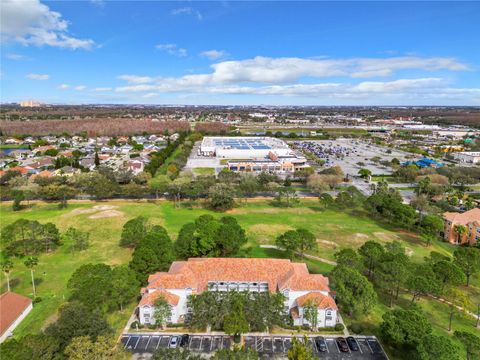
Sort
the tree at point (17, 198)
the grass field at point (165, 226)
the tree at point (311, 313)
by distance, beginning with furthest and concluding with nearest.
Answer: the tree at point (17, 198), the grass field at point (165, 226), the tree at point (311, 313)

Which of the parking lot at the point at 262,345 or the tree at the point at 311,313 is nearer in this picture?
the parking lot at the point at 262,345

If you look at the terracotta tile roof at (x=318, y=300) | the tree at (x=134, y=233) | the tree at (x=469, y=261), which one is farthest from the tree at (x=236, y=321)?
the tree at (x=469, y=261)

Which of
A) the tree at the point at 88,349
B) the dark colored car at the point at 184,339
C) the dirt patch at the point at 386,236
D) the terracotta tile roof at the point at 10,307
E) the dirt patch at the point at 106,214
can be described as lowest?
the dark colored car at the point at 184,339

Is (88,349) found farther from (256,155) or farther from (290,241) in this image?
(256,155)

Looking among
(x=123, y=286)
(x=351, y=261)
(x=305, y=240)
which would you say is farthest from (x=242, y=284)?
(x=305, y=240)

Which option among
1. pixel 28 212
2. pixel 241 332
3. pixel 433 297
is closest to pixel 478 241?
pixel 433 297

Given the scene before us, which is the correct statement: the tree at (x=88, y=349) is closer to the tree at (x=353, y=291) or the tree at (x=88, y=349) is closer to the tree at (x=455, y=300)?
the tree at (x=353, y=291)

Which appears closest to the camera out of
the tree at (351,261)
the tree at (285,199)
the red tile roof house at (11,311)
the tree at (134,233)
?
the red tile roof house at (11,311)

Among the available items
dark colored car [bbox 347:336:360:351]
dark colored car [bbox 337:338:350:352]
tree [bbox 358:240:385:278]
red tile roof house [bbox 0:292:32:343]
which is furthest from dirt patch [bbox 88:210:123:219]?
dark colored car [bbox 347:336:360:351]
